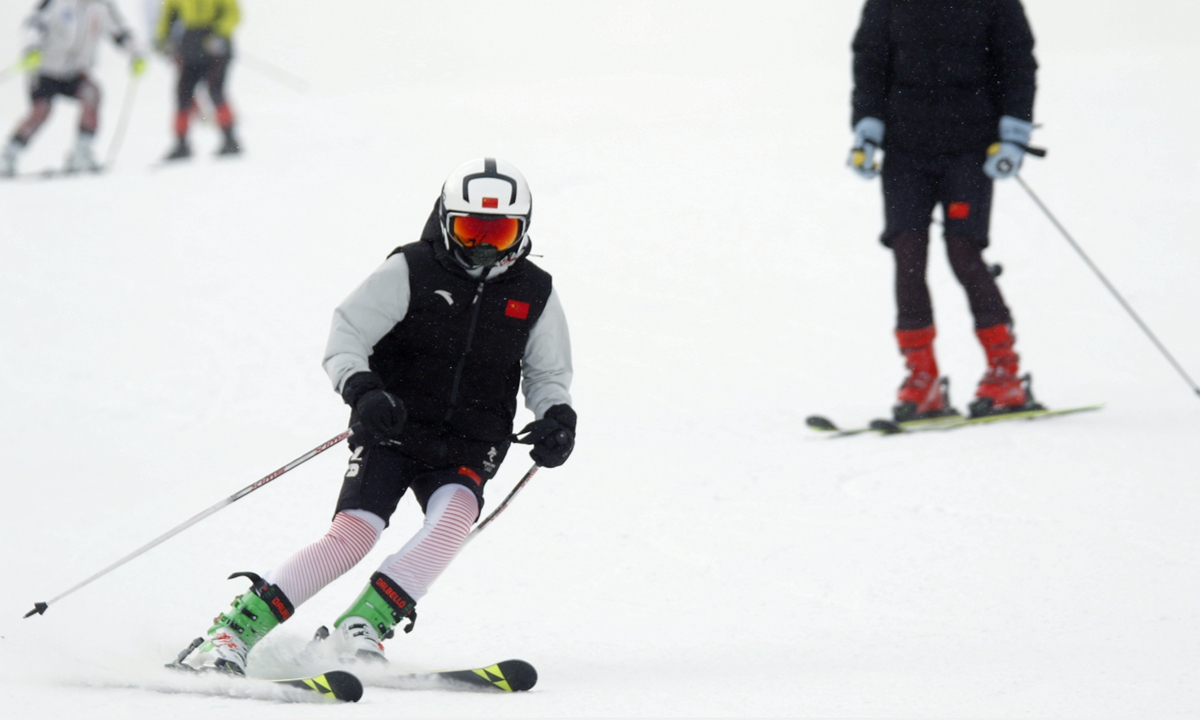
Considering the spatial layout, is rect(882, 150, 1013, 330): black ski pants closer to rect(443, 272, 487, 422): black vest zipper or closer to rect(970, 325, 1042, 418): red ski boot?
rect(970, 325, 1042, 418): red ski boot

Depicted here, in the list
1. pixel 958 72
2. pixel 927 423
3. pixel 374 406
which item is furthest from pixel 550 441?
pixel 958 72

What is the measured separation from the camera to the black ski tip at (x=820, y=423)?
5762 mm

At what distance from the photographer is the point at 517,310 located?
3.48 metres

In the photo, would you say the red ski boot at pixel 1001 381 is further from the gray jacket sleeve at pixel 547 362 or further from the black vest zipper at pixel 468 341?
the black vest zipper at pixel 468 341

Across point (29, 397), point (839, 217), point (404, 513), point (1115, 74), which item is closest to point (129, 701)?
point (404, 513)

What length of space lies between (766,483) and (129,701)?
2.82 m

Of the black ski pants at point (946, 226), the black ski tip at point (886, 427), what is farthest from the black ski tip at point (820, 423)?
the black ski pants at point (946, 226)

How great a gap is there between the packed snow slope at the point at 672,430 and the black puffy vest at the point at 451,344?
2.02 ft

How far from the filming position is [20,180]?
491 inches

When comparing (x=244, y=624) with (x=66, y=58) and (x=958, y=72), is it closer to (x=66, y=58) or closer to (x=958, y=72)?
(x=958, y=72)

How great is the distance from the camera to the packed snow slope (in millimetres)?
3393

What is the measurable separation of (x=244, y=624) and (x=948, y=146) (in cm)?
377

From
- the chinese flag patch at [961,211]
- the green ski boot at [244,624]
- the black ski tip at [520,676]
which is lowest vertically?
the black ski tip at [520,676]

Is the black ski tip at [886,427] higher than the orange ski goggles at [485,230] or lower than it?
lower
